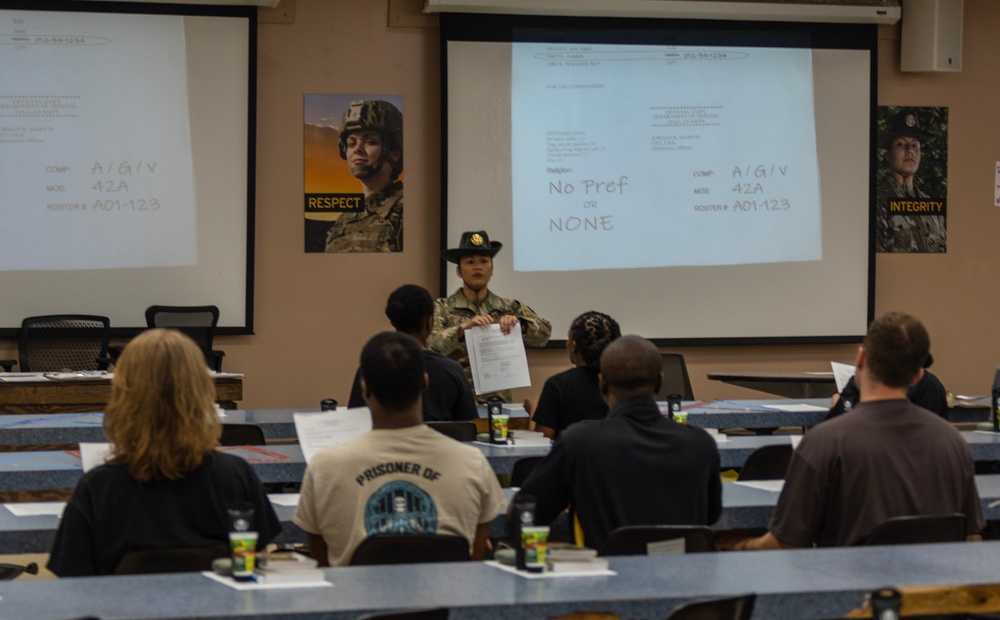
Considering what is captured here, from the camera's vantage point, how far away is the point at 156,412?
265 centimetres

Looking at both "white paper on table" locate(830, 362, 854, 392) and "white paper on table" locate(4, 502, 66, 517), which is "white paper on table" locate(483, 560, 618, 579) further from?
"white paper on table" locate(830, 362, 854, 392)

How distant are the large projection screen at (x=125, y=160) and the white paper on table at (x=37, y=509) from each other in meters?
4.49

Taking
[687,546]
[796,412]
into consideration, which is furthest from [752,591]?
[796,412]

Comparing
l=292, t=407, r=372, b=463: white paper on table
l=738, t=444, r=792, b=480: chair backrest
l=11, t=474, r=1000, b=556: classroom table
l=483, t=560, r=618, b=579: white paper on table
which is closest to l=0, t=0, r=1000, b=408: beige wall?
l=738, t=444, r=792, b=480: chair backrest

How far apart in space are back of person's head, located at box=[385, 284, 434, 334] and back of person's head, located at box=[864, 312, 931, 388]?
2.08 meters

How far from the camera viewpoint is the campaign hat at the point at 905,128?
8.91 m

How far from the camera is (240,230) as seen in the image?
318 inches

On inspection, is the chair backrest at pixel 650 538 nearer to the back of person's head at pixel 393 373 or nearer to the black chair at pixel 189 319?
the back of person's head at pixel 393 373

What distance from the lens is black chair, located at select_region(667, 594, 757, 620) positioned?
2.18m

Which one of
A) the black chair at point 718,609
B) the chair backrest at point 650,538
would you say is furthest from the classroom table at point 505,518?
the black chair at point 718,609

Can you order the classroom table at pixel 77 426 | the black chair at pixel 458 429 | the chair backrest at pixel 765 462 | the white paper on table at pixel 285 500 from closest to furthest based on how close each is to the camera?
the white paper on table at pixel 285 500
the chair backrest at pixel 765 462
the black chair at pixel 458 429
the classroom table at pixel 77 426

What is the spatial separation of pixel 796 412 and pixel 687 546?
9.22ft

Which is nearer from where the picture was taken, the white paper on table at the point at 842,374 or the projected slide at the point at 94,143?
the white paper on table at the point at 842,374

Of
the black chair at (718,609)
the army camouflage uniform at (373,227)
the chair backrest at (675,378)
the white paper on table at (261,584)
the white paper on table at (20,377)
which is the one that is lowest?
the chair backrest at (675,378)
